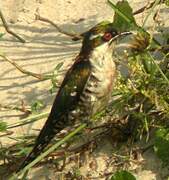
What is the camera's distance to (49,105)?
4.06 meters

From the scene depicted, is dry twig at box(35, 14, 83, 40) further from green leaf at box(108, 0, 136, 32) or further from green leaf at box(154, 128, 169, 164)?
green leaf at box(154, 128, 169, 164)

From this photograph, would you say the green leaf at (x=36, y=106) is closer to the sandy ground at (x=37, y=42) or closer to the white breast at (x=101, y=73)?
the sandy ground at (x=37, y=42)

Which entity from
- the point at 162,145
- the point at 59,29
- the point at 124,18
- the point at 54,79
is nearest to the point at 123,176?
the point at 162,145

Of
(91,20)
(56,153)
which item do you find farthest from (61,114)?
(91,20)

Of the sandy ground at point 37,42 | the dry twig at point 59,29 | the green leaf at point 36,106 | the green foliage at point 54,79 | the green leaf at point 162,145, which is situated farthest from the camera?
the dry twig at point 59,29

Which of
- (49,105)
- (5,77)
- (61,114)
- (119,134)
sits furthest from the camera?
(5,77)

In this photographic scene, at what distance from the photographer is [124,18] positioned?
354 centimetres

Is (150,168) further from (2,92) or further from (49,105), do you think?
(2,92)

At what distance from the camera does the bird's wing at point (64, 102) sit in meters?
3.34

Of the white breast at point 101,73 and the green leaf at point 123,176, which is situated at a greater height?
the white breast at point 101,73

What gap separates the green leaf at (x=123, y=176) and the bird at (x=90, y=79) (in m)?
0.31

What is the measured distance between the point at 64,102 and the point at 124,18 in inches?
19.5

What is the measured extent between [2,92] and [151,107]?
39.3 inches

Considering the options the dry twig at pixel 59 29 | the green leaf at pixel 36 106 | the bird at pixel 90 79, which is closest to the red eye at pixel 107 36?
the bird at pixel 90 79
